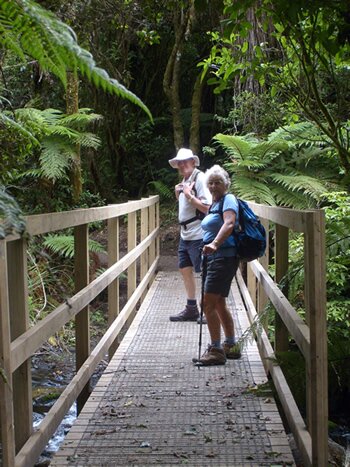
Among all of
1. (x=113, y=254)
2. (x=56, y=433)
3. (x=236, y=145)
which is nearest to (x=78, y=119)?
(x=236, y=145)

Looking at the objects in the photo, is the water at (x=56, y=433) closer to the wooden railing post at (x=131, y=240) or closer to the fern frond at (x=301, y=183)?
the wooden railing post at (x=131, y=240)

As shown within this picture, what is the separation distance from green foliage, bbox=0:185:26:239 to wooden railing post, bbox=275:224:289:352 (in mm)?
2809

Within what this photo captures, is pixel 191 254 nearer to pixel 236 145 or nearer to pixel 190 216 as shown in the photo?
pixel 190 216

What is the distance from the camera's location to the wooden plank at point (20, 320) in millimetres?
2526

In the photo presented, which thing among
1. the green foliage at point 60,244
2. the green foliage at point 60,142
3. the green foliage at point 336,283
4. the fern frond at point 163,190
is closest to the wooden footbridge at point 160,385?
the green foliage at point 336,283

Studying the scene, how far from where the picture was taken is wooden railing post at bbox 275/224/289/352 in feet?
12.2

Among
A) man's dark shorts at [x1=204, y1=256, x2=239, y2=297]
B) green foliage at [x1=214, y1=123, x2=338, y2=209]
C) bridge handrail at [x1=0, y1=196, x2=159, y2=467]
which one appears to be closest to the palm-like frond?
bridge handrail at [x1=0, y1=196, x2=159, y2=467]

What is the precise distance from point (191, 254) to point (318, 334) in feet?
12.2

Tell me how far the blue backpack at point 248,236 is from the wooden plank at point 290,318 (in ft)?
0.88

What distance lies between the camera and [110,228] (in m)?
5.10

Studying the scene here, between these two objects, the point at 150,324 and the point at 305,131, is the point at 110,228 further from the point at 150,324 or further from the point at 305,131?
the point at 305,131

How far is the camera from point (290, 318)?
294 centimetres

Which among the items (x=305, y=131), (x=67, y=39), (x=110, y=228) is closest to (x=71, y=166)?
(x=305, y=131)

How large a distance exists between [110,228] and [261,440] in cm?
240
